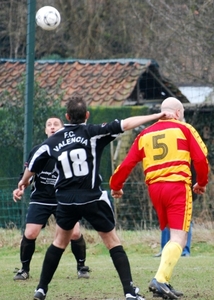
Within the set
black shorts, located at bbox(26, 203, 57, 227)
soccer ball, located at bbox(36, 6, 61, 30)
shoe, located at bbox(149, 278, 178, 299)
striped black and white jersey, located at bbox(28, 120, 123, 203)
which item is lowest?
shoe, located at bbox(149, 278, 178, 299)

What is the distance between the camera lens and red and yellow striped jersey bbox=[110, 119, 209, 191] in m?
7.63

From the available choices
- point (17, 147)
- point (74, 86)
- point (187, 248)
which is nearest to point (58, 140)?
point (187, 248)

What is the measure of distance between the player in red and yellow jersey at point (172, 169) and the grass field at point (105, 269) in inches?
23.7

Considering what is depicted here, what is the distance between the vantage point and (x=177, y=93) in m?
21.3

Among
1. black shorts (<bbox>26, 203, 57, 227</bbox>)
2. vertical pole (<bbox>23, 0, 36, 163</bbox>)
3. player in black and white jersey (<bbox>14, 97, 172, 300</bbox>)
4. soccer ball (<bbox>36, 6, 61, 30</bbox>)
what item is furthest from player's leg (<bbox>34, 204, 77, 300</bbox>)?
soccer ball (<bbox>36, 6, 61, 30</bbox>)

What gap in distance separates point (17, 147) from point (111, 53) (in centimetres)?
1144

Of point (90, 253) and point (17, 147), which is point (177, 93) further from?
point (90, 253)

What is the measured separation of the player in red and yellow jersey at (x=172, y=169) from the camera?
7590mm

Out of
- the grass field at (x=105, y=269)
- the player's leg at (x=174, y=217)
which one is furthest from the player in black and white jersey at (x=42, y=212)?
the player's leg at (x=174, y=217)

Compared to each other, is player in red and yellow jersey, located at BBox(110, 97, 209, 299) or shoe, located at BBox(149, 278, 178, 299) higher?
player in red and yellow jersey, located at BBox(110, 97, 209, 299)

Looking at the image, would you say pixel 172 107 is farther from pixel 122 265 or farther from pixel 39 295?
pixel 39 295

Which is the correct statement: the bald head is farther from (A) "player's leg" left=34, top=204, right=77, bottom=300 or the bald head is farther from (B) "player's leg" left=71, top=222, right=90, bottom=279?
(B) "player's leg" left=71, top=222, right=90, bottom=279

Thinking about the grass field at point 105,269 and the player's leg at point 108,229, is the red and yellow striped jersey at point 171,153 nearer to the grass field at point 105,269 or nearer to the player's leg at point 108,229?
the player's leg at point 108,229

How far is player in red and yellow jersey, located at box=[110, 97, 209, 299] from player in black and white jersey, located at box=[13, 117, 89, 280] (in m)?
1.71
